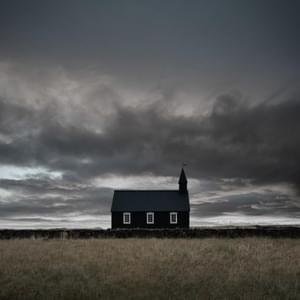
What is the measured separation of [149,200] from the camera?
52.1 meters

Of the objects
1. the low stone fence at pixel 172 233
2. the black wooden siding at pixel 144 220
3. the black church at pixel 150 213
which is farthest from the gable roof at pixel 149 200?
the low stone fence at pixel 172 233

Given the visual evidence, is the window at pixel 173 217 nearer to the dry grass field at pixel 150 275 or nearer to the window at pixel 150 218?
the window at pixel 150 218

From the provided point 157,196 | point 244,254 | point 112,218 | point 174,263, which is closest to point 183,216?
point 157,196

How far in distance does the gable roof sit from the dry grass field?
30273mm

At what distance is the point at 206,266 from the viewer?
52.7ft

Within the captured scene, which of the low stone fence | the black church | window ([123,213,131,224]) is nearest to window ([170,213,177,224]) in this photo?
the black church

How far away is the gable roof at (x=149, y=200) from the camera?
51.0 metres

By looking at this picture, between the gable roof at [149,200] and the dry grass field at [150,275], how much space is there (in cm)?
3027

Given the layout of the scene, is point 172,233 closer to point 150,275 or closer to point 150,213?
point 150,213

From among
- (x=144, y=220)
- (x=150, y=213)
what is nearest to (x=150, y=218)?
(x=150, y=213)

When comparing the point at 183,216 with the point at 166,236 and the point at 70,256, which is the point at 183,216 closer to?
the point at 166,236

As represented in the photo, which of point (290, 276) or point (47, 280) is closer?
point (47, 280)

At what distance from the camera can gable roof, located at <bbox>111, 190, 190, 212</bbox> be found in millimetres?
51000

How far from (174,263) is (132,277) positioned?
3.93 metres
